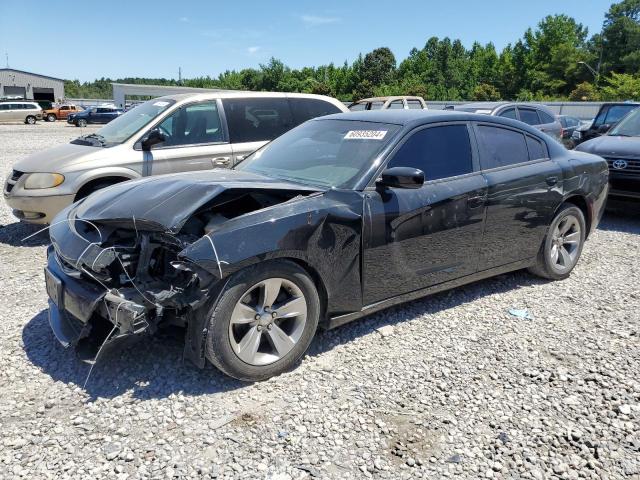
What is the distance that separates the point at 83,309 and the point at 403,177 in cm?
220

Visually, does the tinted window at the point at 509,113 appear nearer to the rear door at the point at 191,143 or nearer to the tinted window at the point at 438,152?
the rear door at the point at 191,143

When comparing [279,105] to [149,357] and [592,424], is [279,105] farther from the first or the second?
[592,424]

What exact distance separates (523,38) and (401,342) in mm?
75373

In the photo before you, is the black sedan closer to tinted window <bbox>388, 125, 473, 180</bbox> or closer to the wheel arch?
tinted window <bbox>388, 125, 473, 180</bbox>

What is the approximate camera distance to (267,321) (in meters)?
3.20

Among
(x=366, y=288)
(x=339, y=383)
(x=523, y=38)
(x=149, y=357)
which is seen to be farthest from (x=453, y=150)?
(x=523, y=38)

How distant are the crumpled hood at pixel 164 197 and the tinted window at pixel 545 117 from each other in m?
10.3

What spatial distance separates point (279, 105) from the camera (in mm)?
7469

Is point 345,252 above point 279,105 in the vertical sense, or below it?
below

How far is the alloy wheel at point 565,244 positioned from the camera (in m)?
5.09

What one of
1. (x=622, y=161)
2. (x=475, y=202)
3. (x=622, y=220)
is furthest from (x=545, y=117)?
(x=475, y=202)

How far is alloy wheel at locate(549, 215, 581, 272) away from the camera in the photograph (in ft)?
16.7

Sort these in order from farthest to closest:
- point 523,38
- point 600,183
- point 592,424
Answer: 1. point 523,38
2. point 600,183
3. point 592,424

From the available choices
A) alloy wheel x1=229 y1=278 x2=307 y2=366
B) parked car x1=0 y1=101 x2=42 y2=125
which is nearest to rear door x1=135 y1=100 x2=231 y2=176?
alloy wheel x1=229 y1=278 x2=307 y2=366
